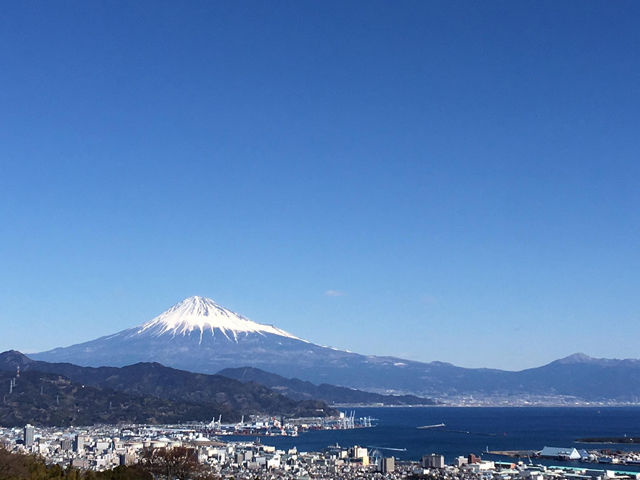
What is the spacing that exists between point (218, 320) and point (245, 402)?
110971 mm

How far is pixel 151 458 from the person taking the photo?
19859mm

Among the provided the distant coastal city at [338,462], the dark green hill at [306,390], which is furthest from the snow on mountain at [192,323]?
the distant coastal city at [338,462]

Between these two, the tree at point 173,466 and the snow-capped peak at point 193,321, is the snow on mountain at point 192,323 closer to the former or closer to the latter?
the snow-capped peak at point 193,321

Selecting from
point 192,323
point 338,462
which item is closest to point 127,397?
point 338,462

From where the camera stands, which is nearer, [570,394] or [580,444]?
[580,444]

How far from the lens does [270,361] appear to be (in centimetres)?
17988

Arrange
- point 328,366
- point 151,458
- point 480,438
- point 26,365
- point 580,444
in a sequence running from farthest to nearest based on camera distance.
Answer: point 328,366, point 26,365, point 480,438, point 580,444, point 151,458

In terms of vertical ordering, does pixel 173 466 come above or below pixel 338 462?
→ above

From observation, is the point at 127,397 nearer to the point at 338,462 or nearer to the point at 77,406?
the point at 77,406

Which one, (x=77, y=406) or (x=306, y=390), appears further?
(x=306, y=390)

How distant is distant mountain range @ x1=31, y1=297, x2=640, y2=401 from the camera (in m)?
171

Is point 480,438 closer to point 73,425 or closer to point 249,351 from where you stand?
point 73,425

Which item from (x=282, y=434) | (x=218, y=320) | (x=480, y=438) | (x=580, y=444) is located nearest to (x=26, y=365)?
(x=282, y=434)

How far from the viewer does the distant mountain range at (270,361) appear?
17125 cm
